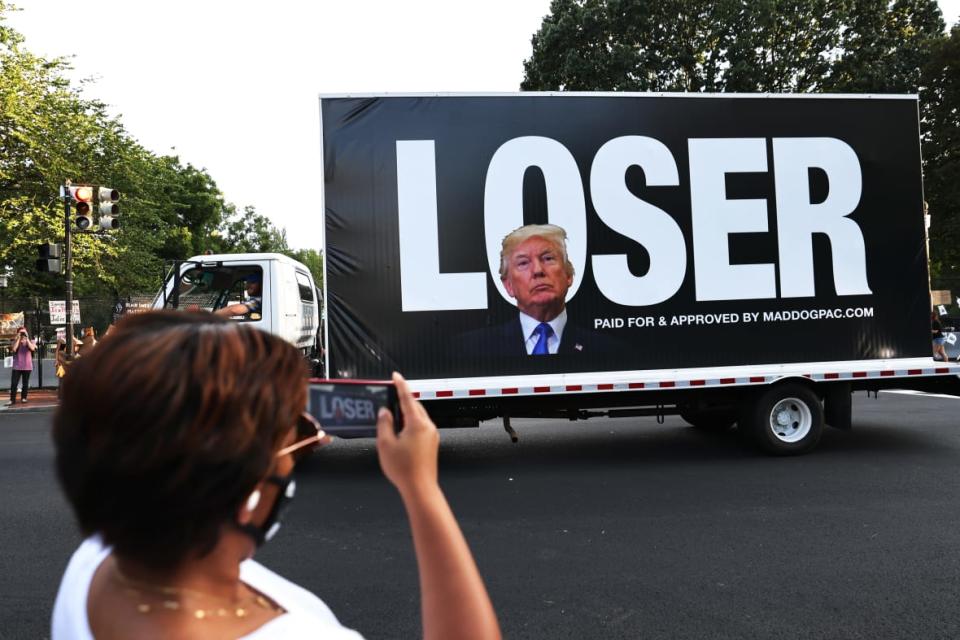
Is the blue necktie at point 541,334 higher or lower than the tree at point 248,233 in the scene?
lower

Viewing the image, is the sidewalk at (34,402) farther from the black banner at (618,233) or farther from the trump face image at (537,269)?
the trump face image at (537,269)

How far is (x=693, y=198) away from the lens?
718 cm

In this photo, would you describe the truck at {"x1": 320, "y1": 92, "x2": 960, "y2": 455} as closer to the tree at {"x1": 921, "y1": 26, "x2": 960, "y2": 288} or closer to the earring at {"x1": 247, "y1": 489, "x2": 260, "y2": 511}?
the earring at {"x1": 247, "y1": 489, "x2": 260, "y2": 511}

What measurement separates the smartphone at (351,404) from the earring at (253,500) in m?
0.20

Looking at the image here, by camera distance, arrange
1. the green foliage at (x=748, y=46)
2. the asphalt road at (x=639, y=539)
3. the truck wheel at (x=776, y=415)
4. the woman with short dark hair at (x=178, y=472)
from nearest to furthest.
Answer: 1. the woman with short dark hair at (x=178, y=472)
2. the asphalt road at (x=639, y=539)
3. the truck wheel at (x=776, y=415)
4. the green foliage at (x=748, y=46)

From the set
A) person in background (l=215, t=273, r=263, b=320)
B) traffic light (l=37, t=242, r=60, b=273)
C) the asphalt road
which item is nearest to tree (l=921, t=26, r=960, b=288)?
the asphalt road

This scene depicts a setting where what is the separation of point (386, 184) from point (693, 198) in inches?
126

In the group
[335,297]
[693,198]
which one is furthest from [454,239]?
[693,198]

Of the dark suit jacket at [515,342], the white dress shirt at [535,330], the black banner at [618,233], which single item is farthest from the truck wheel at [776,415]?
the white dress shirt at [535,330]

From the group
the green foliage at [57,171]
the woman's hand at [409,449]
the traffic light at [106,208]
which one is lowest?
the woman's hand at [409,449]

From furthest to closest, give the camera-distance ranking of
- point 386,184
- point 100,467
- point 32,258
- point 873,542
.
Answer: point 32,258 < point 386,184 < point 873,542 < point 100,467

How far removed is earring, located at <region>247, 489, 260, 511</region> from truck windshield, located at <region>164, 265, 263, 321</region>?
24.3ft

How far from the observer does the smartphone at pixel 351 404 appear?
3.58ft

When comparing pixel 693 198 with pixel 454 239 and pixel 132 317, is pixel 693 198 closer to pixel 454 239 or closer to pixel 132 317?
pixel 454 239
